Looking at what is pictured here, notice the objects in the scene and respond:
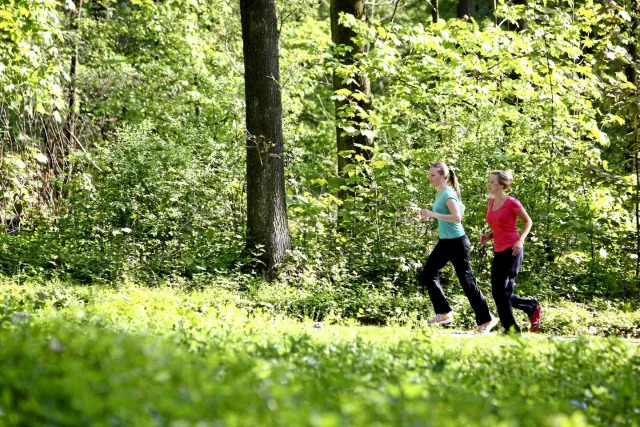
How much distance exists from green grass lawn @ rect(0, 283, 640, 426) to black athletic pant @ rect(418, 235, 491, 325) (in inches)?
68.6

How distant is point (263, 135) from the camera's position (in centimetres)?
1252

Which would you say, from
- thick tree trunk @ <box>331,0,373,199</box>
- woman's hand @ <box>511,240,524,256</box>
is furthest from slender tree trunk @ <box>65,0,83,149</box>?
woman's hand @ <box>511,240,524,256</box>

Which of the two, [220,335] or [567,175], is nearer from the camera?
[220,335]

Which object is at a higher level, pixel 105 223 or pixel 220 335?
pixel 220 335

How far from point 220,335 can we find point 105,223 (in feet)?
25.5

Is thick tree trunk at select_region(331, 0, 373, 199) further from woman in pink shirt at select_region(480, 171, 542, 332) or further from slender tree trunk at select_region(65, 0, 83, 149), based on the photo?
slender tree trunk at select_region(65, 0, 83, 149)

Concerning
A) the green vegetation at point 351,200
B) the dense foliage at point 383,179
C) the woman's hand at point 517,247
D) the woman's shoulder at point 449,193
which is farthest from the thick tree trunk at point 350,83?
the woman's hand at point 517,247

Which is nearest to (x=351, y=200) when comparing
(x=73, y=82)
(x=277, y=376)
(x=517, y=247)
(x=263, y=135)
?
(x=263, y=135)

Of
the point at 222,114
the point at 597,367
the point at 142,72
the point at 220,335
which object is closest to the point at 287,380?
the point at 220,335

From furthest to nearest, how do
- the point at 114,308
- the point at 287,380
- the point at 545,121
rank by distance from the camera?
the point at 545,121 < the point at 114,308 < the point at 287,380

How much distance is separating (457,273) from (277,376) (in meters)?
5.85

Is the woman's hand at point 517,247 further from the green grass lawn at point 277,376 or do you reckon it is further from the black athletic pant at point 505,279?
the green grass lawn at point 277,376

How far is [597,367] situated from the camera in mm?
6008

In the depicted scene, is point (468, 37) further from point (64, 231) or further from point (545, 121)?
point (64, 231)
